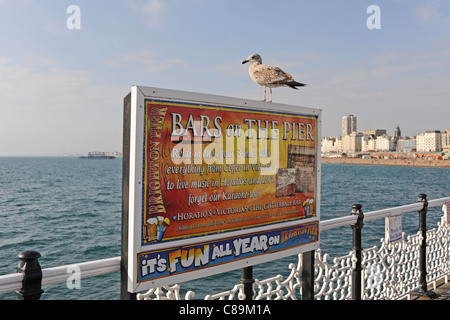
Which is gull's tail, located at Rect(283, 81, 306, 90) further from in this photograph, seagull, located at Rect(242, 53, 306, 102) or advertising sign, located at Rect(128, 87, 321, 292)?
advertising sign, located at Rect(128, 87, 321, 292)

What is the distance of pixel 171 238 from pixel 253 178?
3.41 feet

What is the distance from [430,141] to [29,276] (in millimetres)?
204645

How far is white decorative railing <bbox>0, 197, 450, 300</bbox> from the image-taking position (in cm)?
273

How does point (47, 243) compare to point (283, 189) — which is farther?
point (47, 243)

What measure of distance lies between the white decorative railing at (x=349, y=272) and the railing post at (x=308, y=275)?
7 centimetres

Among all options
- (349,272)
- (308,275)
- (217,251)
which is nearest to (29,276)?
(217,251)

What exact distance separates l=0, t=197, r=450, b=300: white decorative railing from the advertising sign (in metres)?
0.33

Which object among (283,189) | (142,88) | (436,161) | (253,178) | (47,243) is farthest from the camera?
(436,161)

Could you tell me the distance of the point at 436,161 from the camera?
13112cm

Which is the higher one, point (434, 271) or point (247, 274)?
point (247, 274)

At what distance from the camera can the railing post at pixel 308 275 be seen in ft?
13.9
